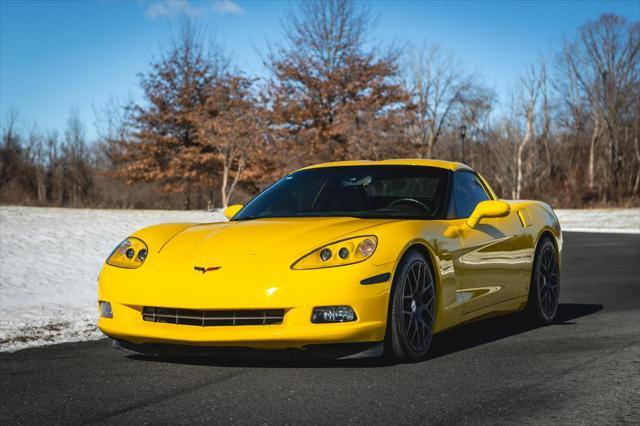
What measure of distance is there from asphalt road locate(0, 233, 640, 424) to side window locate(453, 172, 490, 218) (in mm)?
1016

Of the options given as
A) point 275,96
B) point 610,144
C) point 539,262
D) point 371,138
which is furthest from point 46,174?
point 539,262

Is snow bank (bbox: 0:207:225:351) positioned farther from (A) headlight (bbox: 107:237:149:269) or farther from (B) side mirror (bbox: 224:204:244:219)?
(B) side mirror (bbox: 224:204:244:219)

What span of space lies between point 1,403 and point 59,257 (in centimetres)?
861

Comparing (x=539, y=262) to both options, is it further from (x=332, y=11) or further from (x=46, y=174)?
(x=46, y=174)

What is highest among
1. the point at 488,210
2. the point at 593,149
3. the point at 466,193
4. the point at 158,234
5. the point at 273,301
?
the point at 593,149

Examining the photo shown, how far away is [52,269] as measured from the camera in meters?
11.5

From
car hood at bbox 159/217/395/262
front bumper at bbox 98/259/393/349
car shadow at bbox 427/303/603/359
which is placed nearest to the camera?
front bumper at bbox 98/259/393/349

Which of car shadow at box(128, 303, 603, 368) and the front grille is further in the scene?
car shadow at box(128, 303, 603, 368)

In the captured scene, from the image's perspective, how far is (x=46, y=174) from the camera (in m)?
50.1

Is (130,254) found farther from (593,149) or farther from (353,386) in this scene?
(593,149)

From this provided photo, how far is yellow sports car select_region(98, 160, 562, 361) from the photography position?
187 inches

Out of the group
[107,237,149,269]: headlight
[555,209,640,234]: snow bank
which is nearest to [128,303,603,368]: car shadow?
[107,237,149,269]: headlight

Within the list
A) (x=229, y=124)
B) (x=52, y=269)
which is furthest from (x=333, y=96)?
(x=52, y=269)

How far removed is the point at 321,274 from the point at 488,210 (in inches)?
74.5
